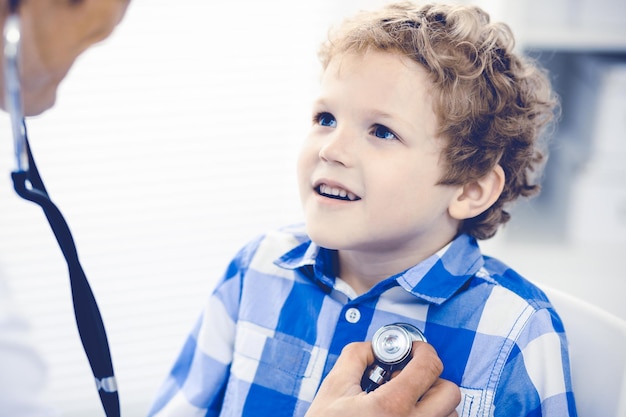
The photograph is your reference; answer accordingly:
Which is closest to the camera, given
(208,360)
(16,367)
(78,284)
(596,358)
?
(16,367)

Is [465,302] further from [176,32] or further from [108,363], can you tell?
[176,32]

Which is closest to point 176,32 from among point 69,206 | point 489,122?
point 69,206

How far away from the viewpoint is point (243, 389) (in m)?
1.01

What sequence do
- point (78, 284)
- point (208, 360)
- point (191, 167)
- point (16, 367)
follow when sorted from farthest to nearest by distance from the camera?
point (191, 167) → point (208, 360) → point (78, 284) → point (16, 367)

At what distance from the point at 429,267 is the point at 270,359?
261 millimetres

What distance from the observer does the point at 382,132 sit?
946mm

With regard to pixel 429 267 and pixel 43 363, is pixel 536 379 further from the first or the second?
pixel 43 363

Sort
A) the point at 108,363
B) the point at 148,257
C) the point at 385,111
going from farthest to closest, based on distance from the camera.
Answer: the point at 148,257, the point at 385,111, the point at 108,363

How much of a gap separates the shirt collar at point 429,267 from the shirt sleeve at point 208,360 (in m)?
0.10

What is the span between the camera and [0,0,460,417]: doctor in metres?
0.69

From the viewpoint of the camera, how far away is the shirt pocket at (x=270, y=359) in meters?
0.98

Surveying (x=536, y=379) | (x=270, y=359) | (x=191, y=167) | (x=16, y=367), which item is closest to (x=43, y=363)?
(x=16, y=367)

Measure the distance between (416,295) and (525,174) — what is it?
305 mm

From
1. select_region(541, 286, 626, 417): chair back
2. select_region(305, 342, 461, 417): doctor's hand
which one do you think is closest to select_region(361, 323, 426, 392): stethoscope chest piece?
select_region(305, 342, 461, 417): doctor's hand
